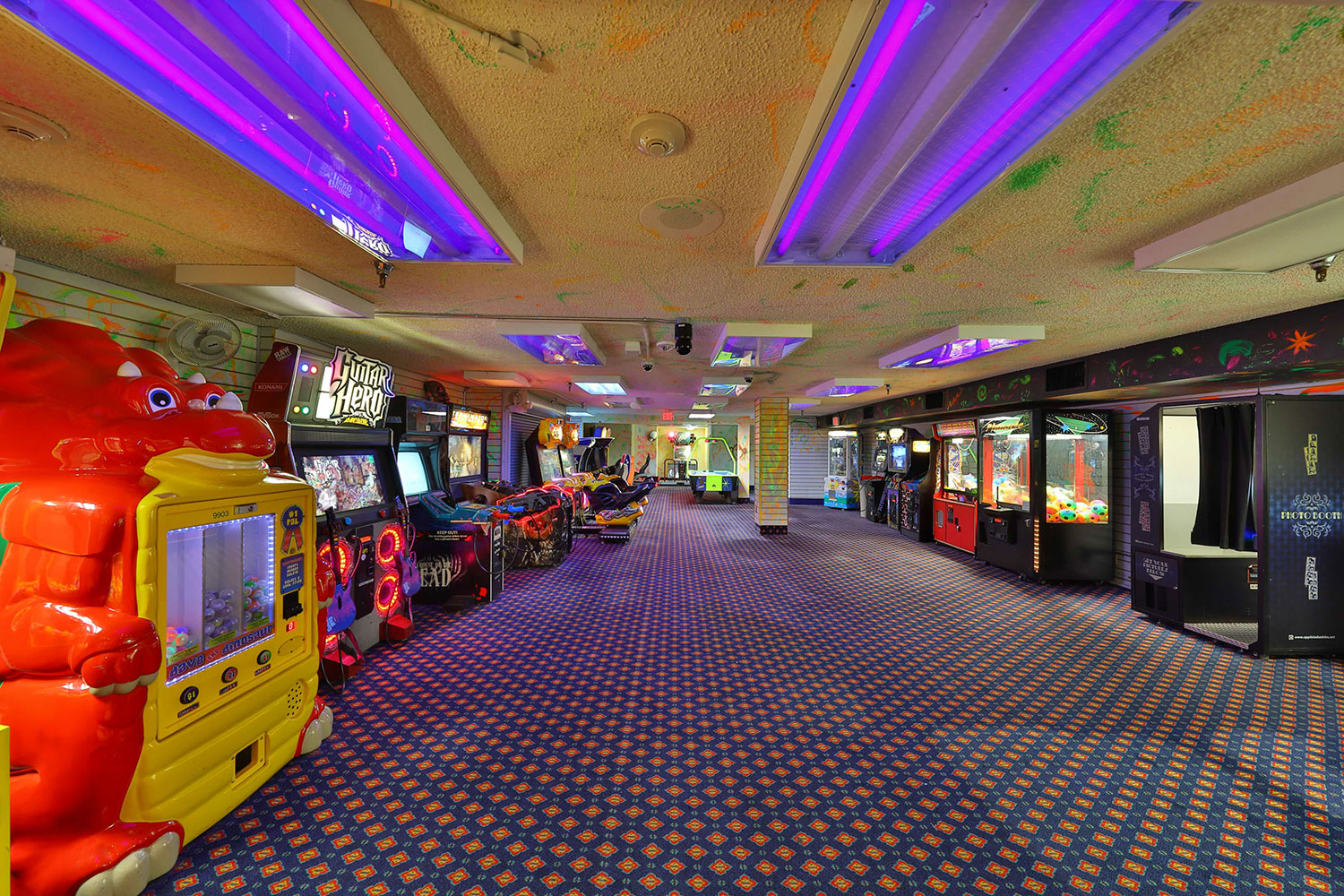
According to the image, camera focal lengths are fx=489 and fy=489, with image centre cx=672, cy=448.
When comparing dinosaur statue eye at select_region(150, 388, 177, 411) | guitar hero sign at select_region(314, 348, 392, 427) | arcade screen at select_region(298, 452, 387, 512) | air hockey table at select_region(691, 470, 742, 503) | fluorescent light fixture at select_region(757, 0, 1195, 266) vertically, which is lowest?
air hockey table at select_region(691, 470, 742, 503)

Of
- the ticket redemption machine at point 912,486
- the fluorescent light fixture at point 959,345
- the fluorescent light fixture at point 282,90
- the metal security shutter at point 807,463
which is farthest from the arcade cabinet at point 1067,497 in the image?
the metal security shutter at point 807,463

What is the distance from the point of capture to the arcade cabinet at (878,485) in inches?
381

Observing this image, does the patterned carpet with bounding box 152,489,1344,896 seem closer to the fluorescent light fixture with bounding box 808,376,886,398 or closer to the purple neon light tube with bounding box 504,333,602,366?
the purple neon light tube with bounding box 504,333,602,366

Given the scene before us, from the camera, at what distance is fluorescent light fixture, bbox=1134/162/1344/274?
153 cm

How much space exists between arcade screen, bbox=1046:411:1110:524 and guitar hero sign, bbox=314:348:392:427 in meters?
6.39

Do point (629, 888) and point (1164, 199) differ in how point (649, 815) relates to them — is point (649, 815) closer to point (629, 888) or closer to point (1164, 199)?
point (629, 888)

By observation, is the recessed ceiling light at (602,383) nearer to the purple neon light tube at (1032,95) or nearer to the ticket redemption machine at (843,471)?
the purple neon light tube at (1032,95)

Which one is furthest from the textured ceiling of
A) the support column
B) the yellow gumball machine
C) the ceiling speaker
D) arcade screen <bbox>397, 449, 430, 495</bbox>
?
the support column

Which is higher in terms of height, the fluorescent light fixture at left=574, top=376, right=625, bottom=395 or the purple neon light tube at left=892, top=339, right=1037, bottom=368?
the fluorescent light fixture at left=574, top=376, right=625, bottom=395

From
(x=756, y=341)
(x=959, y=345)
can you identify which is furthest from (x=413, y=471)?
(x=959, y=345)

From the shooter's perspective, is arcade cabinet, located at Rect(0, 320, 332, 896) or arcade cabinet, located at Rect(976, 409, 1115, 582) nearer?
arcade cabinet, located at Rect(0, 320, 332, 896)

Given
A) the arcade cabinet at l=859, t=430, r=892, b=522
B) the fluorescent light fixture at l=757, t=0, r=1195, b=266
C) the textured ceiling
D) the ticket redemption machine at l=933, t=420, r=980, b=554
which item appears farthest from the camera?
the arcade cabinet at l=859, t=430, r=892, b=522

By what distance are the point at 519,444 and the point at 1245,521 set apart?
8331 mm

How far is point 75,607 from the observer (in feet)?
4.98
